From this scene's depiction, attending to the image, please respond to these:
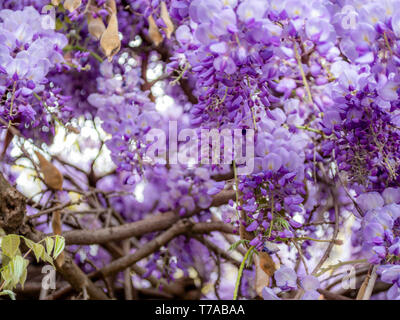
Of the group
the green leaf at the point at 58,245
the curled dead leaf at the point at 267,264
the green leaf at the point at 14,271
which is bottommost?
the curled dead leaf at the point at 267,264

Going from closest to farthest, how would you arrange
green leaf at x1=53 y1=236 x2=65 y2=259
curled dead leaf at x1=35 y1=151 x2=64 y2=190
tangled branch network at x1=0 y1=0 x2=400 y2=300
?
tangled branch network at x1=0 y1=0 x2=400 y2=300, green leaf at x1=53 y1=236 x2=65 y2=259, curled dead leaf at x1=35 y1=151 x2=64 y2=190

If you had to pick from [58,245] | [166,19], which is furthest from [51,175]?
[166,19]

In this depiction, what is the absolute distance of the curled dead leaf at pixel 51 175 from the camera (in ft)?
3.30

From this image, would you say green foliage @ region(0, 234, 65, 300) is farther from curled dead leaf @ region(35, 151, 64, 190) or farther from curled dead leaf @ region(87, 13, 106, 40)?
curled dead leaf @ region(87, 13, 106, 40)

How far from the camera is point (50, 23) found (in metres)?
→ 0.98

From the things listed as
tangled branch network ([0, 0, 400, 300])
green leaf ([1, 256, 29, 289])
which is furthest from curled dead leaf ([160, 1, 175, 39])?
green leaf ([1, 256, 29, 289])

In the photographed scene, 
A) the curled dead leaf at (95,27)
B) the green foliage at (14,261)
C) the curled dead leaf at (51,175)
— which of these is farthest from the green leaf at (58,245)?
the curled dead leaf at (95,27)

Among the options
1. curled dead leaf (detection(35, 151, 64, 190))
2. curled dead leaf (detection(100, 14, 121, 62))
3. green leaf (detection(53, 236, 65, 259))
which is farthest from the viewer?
curled dead leaf (detection(35, 151, 64, 190))

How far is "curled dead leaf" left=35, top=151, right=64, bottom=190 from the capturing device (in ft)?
3.30

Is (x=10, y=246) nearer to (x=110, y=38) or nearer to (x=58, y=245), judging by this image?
(x=58, y=245)

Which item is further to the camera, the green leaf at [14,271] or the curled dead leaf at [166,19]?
the curled dead leaf at [166,19]

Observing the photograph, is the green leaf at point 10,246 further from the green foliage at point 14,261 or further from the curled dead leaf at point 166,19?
the curled dead leaf at point 166,19

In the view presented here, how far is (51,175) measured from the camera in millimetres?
1036

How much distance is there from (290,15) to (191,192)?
0.68 metres
